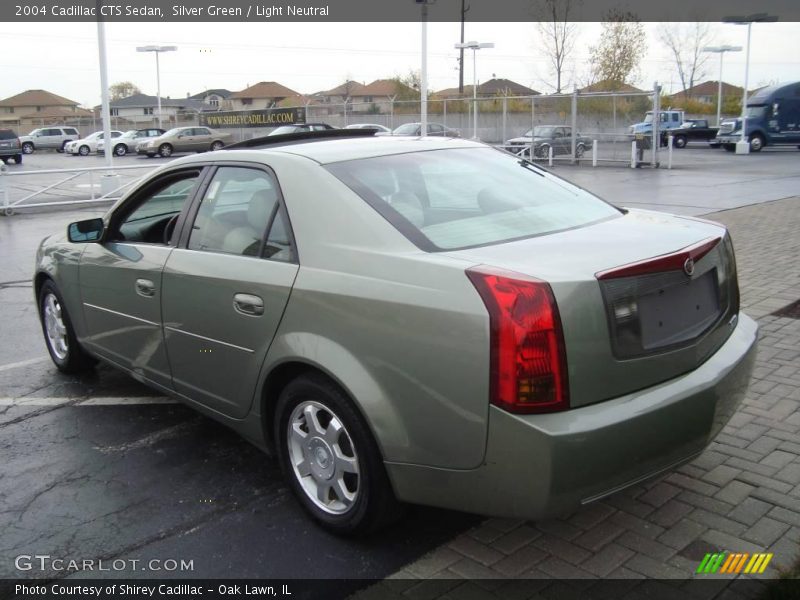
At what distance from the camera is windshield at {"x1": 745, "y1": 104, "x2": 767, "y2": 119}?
34.8 metres

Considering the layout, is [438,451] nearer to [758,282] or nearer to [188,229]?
[188,229]

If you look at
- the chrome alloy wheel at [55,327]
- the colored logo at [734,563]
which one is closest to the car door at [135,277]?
the chrome alloy wheel at [55,327]

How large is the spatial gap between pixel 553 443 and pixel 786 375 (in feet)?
10.2

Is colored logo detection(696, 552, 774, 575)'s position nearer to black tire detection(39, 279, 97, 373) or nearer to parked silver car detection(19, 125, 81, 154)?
black tire detection(39, 279, 97, 373)

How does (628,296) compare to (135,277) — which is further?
(135,277)

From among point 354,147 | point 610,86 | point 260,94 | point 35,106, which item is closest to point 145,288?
point 354,147

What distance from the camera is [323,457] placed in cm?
321

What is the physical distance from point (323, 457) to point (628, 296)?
1.43 meters

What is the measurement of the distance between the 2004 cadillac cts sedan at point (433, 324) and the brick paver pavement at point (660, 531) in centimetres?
34

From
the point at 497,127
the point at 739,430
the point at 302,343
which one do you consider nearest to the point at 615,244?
the point at 302,343

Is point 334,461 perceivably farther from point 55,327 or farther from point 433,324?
point 55,327

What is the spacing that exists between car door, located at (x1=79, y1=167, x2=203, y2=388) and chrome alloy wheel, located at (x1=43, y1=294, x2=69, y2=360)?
0.65 metres

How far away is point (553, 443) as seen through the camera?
249cm

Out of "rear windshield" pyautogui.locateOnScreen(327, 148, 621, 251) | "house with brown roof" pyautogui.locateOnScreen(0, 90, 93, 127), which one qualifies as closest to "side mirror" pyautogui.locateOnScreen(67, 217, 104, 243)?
"rear windshield" pyautogui.locateOnScreen(327, 148, 621, 251)
